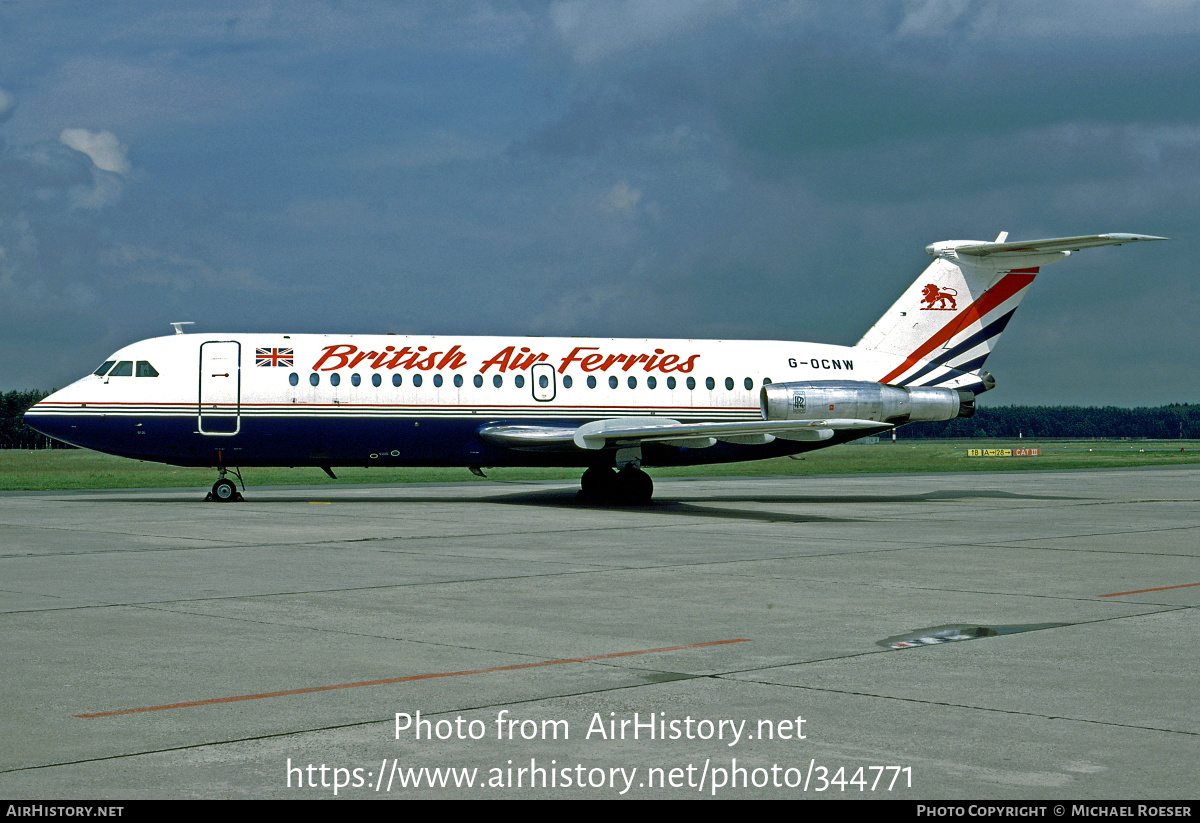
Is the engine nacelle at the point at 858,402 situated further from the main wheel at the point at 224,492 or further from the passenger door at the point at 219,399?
the main wheel at the point at 224,492

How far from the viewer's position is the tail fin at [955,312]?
99.9ft

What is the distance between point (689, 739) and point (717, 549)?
11.1 meters

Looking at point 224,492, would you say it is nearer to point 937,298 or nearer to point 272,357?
point 272,357

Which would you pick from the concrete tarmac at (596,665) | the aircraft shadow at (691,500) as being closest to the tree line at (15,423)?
the aircraft shadow at (691,500)

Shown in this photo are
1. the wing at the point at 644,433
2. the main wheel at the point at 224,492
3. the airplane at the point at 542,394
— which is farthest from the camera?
the main wheel at the point at 224,492

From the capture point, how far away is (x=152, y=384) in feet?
87.1

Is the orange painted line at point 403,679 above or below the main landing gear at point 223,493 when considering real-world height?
below

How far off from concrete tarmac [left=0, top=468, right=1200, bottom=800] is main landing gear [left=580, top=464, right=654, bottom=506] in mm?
7954

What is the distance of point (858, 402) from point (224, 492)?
1479 cm

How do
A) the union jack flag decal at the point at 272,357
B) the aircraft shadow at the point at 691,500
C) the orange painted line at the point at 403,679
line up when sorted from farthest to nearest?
the union jack flag decal at the point at 272,357 < the aircraft shadow at the point at 691,500 < the orange painted line at the point at 403,679

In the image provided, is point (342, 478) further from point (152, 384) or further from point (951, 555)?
point (951, 555)

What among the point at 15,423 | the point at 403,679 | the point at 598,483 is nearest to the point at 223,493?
the point at 598,483

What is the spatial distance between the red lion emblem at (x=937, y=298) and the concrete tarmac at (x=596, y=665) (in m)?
11.9
